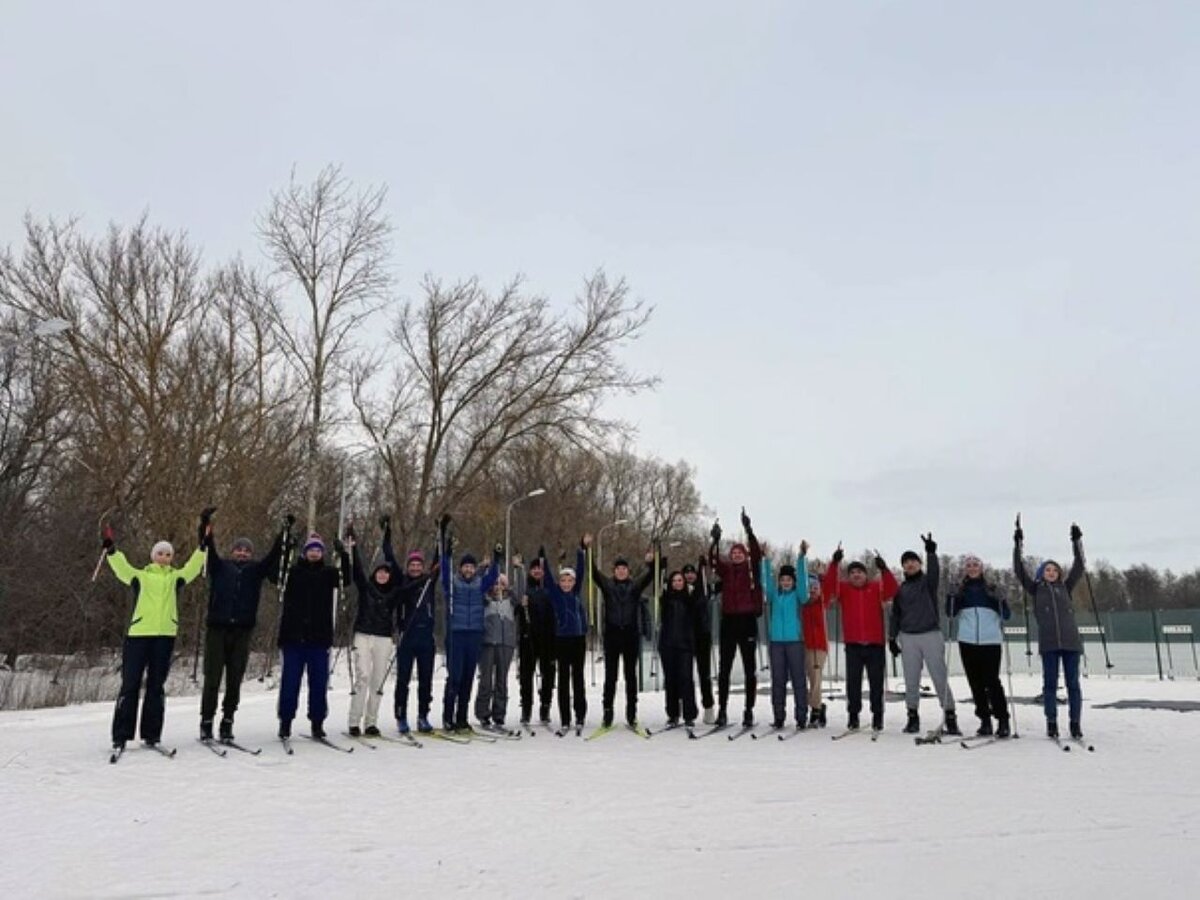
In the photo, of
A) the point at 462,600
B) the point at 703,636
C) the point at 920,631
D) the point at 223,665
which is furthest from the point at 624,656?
the point at 223,665

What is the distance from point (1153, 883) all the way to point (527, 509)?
46162 mm

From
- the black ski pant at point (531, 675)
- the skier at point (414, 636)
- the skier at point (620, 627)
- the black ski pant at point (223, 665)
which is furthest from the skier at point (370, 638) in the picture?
the skier at point (620, 627)

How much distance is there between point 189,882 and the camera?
4215 mm

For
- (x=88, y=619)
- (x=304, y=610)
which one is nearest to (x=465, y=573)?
(x=304, y=610)

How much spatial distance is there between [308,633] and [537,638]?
286 cm

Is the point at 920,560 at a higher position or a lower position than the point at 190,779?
higher

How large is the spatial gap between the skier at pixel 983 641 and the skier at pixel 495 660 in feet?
16.7

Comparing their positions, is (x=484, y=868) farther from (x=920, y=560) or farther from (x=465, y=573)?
(x=920, y=560)

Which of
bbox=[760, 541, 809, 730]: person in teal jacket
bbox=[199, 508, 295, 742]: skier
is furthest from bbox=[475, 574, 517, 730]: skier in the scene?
bbox=[760, 541, 809, 730]: person in teal jacket

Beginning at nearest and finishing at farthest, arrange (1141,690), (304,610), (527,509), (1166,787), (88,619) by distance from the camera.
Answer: (1166,787), (304,610), (1141,690), (88,619), (527,509)

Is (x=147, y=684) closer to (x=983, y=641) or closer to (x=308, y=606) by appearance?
(x=308, y=606)

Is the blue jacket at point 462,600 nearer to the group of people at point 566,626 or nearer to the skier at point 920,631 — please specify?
the group of people at point 566,626

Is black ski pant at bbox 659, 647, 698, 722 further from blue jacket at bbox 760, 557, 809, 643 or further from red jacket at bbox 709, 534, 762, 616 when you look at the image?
blue jacket at bbox 760, 557, 809, 643

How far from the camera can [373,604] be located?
9.26 m
